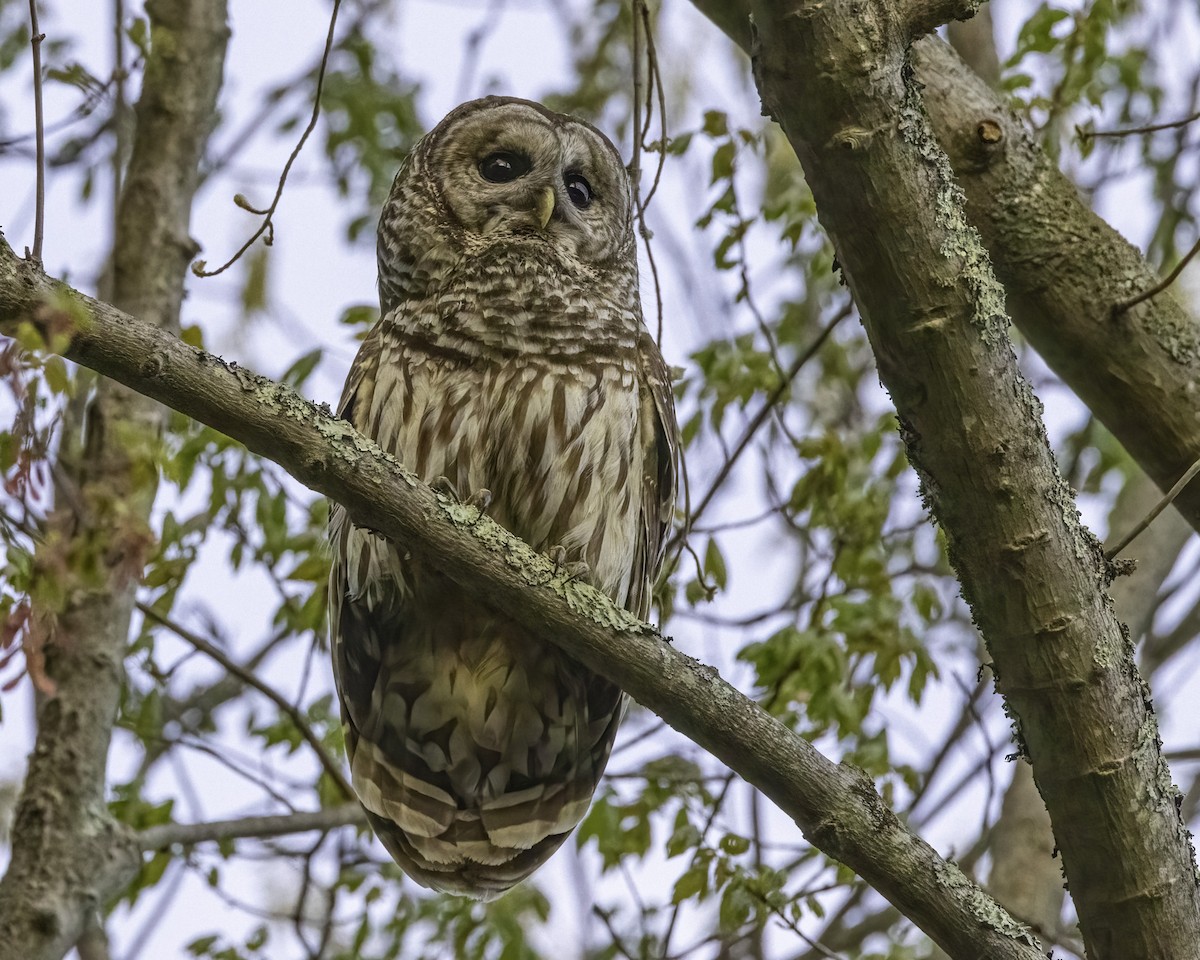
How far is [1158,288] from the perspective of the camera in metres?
2.80

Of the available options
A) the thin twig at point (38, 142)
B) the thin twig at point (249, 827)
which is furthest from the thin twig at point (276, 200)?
the thin twig at point (249, 827)

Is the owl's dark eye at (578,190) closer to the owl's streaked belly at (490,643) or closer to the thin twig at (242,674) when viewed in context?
the owl's streaked belly at (490,643)

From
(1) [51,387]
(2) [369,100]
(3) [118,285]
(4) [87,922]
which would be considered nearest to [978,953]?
(1) [51,387]

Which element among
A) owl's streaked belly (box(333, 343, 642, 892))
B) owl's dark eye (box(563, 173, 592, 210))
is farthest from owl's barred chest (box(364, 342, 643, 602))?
owl's dark eye (box(563, 173, 592, 210))

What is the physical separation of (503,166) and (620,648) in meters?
2.10

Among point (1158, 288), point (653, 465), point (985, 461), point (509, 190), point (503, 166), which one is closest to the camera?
point (985, 461)

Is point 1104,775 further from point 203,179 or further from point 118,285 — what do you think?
point 203,179

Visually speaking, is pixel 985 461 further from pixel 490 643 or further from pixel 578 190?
pixel 578 190

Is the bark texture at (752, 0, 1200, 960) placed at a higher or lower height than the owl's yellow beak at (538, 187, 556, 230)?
lower

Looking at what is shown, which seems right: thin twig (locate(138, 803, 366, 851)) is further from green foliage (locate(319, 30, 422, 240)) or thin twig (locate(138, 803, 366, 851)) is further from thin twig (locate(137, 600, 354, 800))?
green foliage (locate(319, 30, 422, 240))

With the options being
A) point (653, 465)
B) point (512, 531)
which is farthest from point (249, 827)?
point (653, 465)

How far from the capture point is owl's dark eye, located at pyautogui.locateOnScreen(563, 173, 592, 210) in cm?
413

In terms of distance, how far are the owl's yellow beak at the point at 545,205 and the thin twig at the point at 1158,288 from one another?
60.9 inches

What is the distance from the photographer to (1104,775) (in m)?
2.39
